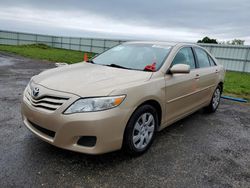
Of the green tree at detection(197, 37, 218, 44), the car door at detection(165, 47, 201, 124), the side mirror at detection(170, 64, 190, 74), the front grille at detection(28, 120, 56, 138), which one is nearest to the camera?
the front grille at detection(28, 120, 56, 138)

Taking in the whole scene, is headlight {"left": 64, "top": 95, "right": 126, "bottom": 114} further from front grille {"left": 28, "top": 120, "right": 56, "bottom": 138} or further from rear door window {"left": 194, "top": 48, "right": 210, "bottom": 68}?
rear door window {"left": 194, "top": 48, "right": 210, "bottom": 68}

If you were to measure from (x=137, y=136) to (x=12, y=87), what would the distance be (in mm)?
5143

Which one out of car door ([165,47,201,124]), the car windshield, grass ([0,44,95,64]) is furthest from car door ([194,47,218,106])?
grass ([0,44,95,64])

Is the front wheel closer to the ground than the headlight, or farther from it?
closer to the ground

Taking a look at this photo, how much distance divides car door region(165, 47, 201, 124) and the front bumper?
102cm

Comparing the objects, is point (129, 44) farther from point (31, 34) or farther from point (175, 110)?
point (31, 34)

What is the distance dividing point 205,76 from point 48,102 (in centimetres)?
317

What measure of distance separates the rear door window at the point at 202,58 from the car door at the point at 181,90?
9.9 inches

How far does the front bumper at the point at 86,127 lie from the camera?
2414mm

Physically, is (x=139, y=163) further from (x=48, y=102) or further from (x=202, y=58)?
(x=202, y=58)

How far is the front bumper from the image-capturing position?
241 centimetres

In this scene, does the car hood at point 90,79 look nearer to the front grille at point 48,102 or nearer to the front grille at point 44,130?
the front grille at point 48,102

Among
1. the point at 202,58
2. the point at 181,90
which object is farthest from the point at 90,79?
the point at 202,58

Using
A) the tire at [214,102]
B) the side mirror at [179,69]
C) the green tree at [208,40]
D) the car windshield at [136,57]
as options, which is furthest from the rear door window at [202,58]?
the green tree at [208,40]
